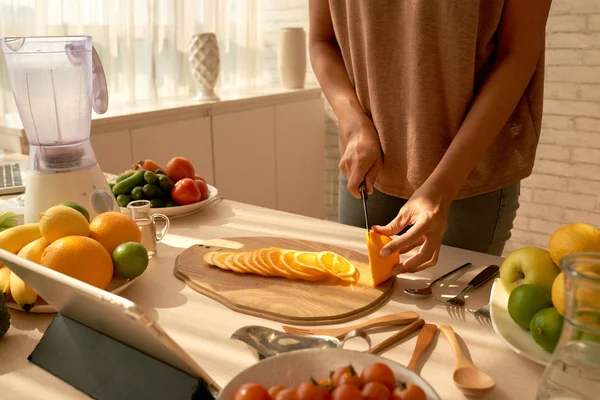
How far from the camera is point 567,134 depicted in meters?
3.14

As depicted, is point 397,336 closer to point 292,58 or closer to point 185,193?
point 185,193

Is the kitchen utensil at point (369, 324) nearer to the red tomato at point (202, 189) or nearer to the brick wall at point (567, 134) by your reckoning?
the red tomato at point (202, 189)

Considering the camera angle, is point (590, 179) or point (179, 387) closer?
point (179, 387)

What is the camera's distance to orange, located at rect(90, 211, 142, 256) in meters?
1.06

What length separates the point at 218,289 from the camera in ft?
3.58

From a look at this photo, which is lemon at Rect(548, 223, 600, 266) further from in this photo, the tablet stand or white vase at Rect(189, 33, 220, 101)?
white vase at Rect(189, 33, 220, 101)

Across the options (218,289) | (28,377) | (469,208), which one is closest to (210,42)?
(469,208)

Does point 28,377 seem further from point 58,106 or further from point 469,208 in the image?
point 469,208

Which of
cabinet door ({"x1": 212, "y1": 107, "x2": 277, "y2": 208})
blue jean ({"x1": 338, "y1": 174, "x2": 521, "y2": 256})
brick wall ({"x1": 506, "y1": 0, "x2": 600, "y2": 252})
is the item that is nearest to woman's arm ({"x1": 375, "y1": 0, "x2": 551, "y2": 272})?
blue jean ({"x1": 338, "y1": 174, "x2": 521, "y2": 256})

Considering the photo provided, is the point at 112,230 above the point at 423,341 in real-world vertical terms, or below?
above

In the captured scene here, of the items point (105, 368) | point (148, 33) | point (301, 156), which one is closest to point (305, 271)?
point (105, 368)

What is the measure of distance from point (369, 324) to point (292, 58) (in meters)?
2.86

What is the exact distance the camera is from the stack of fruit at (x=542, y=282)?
0.81 metres

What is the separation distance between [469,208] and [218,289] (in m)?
0.65
